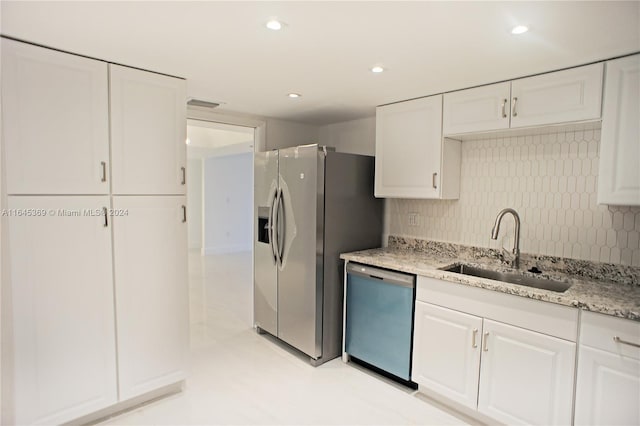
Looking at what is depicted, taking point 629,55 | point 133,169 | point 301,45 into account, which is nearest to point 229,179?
point 133,169

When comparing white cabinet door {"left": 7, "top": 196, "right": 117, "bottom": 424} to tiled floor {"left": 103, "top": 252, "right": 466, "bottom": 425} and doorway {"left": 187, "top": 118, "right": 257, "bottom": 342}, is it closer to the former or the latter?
tiled floor {"left": 103, "top": 252, "right": 466, "bottom": 425}

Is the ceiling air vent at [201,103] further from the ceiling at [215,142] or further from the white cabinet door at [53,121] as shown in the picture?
the ceiling at [215,142]

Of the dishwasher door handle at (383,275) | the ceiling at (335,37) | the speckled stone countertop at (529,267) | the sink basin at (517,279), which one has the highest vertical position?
the ceiling at (335,37)

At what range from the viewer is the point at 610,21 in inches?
62.4

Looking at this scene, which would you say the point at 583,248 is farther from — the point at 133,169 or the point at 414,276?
the point at 133,169

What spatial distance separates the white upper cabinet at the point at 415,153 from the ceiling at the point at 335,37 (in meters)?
0.32

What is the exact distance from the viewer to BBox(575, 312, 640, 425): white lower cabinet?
1.74 metres

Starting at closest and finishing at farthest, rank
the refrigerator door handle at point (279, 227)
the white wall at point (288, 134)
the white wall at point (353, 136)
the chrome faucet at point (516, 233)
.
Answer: the chrome faucet at point (516, 233)
the refrigerator door handle at point (279, 227)
the white wall at point (353, 136)
the white wall at point (288, 134)

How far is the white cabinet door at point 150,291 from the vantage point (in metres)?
2.33

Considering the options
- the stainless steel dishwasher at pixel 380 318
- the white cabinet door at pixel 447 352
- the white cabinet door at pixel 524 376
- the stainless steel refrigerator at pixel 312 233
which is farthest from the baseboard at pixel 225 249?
the white cabinet door at pixel 524 376

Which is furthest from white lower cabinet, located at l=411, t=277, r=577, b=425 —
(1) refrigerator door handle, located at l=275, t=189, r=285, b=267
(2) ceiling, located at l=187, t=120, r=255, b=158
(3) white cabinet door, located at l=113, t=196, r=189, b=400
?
(2) ceiling, located at l=187, t=120, r=255, b=158

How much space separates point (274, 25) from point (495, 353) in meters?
2.16

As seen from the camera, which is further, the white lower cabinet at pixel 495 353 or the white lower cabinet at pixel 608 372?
the white lower cabinet at pixel 495 353

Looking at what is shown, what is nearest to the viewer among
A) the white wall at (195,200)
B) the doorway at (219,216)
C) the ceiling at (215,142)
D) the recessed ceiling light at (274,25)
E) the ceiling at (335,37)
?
the ceiling at (335,37)
